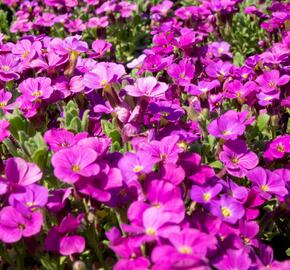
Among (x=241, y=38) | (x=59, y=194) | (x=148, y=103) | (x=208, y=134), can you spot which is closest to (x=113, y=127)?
(x=148, y=103)

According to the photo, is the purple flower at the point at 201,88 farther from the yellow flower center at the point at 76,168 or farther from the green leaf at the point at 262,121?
the yellow flower center at the point at 76,168

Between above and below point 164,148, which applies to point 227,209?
below

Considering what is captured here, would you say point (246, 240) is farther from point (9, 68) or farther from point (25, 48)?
point (25, 48)

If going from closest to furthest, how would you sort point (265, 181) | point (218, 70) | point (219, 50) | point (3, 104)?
point (265, 181), point (3, 104), point (218, 70), point (219, 50)

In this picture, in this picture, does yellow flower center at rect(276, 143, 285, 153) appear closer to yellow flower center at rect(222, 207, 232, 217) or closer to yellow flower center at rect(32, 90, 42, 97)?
yellow flower center at rect(222, 207, 232, 217)

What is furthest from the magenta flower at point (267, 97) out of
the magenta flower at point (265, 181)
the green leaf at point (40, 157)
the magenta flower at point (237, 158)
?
the green leaf at point (40, 157)

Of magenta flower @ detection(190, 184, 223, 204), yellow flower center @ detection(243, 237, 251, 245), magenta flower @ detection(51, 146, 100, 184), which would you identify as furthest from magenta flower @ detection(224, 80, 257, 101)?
magenta flower @ detection(51, 146, 100, 184)

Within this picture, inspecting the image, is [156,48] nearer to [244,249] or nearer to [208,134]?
[208,134]

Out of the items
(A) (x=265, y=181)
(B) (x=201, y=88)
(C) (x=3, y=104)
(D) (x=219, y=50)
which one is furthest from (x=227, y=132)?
(D) (x=219, y=50)
